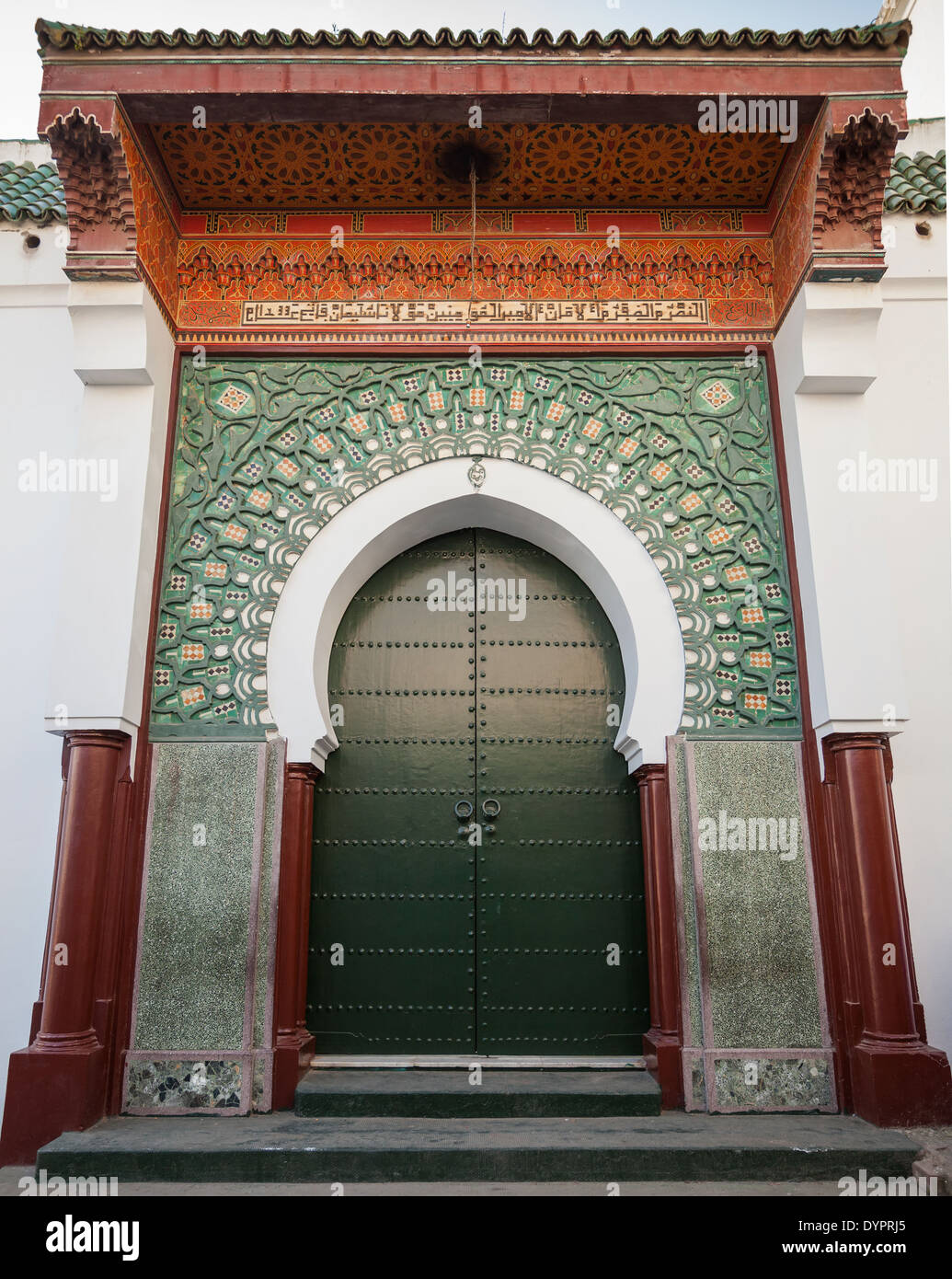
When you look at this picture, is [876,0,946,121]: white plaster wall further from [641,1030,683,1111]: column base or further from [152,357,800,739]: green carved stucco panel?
[641,1030,683,1111]: column base

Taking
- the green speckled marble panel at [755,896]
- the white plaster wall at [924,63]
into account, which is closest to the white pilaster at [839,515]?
the green speckled marble panel at [755,896]

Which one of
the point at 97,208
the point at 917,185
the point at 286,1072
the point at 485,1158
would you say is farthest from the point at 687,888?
the point at 97,208

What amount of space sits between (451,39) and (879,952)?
3.75 m

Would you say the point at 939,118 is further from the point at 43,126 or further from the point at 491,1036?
the point at 491,1036

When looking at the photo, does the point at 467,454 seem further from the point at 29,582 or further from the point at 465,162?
the point at 29,582

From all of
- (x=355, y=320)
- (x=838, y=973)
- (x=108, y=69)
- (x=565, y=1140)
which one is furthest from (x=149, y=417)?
(x=838, y=973)

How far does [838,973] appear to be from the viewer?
3730 mm

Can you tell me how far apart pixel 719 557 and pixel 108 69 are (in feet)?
10.0

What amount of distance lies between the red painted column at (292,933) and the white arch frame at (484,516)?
162 mm

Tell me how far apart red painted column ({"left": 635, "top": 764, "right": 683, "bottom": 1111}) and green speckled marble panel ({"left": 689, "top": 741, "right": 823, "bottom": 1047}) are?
0.43 ft

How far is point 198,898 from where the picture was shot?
3814 millimetres

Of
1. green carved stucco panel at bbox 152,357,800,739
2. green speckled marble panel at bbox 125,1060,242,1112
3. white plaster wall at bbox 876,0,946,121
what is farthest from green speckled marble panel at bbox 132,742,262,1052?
white plaster wall at bbox 876,0,946,121

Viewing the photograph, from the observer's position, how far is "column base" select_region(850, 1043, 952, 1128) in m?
3.44

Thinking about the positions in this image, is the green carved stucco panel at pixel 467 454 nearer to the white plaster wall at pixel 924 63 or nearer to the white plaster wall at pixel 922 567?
the white plaster wall at pixel 922 567
